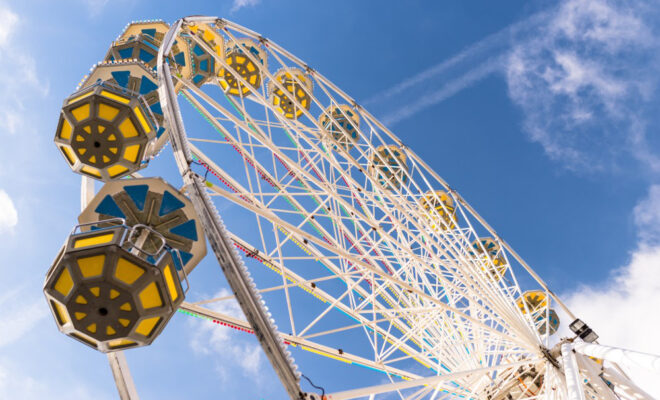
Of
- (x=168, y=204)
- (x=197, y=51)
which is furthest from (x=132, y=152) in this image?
(x=197, y=51)

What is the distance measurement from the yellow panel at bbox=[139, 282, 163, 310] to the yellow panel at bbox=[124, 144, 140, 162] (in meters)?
3.94

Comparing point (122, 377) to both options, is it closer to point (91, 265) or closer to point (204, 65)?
point (91, 265)

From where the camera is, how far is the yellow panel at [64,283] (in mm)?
5754

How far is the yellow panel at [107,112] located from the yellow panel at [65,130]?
0.75m

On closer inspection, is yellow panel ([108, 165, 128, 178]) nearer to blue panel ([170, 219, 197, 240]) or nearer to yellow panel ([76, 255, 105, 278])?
blue panel ([170, 219, 197, 240])

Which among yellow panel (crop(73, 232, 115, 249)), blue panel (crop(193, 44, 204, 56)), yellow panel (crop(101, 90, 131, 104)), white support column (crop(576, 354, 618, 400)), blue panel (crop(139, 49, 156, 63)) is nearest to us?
yellow panel (crop(73, 232, 115, 249))

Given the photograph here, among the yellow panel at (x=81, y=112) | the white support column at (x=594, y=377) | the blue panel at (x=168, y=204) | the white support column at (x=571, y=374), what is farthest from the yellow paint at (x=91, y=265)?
the white support column at (x=594, y=377)

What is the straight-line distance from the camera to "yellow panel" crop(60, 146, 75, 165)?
28.9 feet

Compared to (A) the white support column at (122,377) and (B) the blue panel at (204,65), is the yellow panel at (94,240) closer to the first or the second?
(A) the white support column at (122,377)

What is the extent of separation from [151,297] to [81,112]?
4531mm

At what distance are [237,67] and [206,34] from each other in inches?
59.1

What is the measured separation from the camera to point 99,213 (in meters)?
9.32

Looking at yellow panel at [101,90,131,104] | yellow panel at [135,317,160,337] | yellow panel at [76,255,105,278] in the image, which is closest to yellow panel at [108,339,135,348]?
yellow panel at [135,317,160,337]

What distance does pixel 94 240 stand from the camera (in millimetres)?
5941
